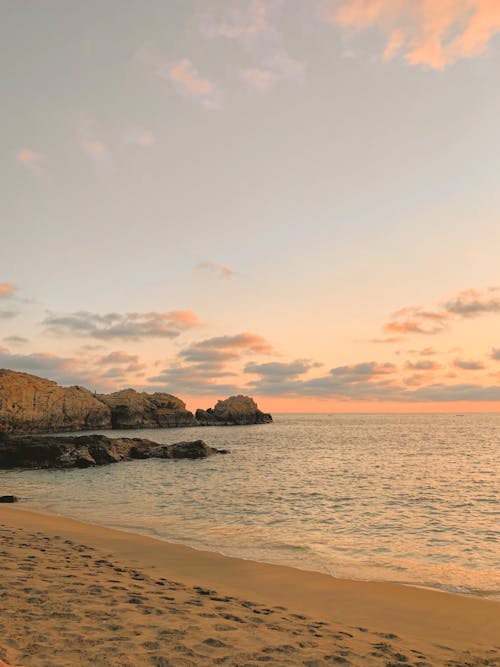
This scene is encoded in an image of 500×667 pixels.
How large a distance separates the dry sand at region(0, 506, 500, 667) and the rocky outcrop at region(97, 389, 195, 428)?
414 ft

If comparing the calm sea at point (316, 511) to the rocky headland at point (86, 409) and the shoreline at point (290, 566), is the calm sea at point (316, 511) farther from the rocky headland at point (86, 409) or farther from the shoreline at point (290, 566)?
the rocky headland at point (86, 409)

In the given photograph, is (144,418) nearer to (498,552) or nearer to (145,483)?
(145,483)

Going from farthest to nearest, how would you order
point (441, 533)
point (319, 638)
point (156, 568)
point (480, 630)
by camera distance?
point (441, 533) → point (156, 568) → point (480, 630) → point (319, 638)

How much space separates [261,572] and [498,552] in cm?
818

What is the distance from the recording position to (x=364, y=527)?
19.4 meters

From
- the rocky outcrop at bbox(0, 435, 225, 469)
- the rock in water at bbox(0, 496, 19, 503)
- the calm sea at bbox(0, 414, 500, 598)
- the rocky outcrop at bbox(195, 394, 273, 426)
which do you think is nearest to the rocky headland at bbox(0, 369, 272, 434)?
the rocky outcrop at bbox(195, 394, 273, 426)

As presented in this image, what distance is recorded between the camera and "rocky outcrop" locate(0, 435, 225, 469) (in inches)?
1778

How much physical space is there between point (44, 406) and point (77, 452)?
255 feet

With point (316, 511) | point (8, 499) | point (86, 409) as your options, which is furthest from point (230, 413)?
point (316, 511)

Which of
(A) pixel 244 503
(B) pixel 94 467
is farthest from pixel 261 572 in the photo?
(B) pixel 94 467

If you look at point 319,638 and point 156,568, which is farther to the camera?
point 156,568

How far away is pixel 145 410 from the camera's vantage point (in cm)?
14250

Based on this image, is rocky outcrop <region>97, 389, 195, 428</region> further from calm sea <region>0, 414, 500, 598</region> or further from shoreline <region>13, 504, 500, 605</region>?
shoreline <region>13, 504, 500, 605</region>

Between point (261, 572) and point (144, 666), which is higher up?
point (144, 666)
